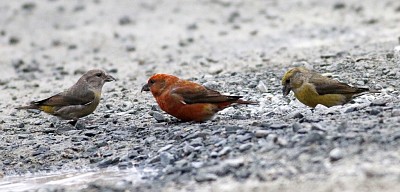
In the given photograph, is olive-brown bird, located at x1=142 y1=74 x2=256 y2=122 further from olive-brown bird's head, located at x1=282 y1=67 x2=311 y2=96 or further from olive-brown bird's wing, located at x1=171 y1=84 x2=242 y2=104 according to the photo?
olive-brown bird's head, located at x1=282 y1=67 x2=311 y2=96

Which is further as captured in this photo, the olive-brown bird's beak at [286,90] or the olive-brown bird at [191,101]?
the olive-brown bird's beak at [286,90]

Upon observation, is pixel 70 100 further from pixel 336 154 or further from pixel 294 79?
pixel 336 154

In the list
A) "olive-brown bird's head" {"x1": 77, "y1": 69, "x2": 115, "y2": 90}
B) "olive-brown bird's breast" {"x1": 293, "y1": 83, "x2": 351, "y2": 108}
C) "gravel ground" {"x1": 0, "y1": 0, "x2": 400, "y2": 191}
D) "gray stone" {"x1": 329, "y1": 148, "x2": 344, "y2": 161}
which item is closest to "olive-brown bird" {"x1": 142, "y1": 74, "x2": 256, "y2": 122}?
"gravel ground" {"x1": 0, "y1": 0, "x2": 400, "y2": 191}

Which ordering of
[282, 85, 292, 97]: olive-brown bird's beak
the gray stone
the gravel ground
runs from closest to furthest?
the gray stone
the gravel ground
[282, 85, 292, 97]: olive-brown bird's beak

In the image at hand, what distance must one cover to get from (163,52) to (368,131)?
419 inches

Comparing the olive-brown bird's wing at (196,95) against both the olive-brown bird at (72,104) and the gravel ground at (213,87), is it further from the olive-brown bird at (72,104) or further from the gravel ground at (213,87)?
the olive-brown bird at (72,104)

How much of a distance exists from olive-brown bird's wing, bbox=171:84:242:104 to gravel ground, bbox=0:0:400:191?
24 centimetres

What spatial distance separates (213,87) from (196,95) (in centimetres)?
232

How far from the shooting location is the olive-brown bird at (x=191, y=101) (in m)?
10.0

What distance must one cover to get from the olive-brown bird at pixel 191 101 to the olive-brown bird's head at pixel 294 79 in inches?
32.6

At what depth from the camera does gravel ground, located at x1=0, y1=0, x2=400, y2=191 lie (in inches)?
305

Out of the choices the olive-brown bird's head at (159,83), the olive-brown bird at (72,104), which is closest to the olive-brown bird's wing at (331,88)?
the olive-brown bird's head at (159,83)

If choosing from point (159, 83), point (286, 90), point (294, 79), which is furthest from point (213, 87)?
point (159, 83)

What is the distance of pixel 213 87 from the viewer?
12.5 metres
